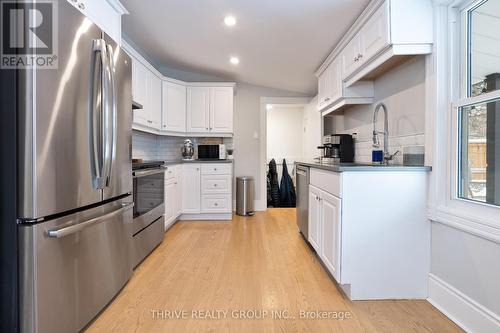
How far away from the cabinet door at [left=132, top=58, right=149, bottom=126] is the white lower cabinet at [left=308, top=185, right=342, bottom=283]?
7.16 feet

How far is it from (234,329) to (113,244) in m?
0.94

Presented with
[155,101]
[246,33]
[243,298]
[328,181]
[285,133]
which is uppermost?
[246,33]

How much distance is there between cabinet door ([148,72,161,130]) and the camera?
3.72 metres

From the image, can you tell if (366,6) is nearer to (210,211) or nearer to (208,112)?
(208,112)

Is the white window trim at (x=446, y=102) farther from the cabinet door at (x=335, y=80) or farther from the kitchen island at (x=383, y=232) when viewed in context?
the cabinet door at (x=335, y=80)

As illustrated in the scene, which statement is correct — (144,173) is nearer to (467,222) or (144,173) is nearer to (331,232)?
(331,232)

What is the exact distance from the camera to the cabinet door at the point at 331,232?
1.94m

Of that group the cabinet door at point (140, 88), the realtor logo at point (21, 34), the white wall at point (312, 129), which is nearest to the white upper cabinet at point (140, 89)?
the cabinet door at point (140, 88)

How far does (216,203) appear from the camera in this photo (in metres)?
4.33

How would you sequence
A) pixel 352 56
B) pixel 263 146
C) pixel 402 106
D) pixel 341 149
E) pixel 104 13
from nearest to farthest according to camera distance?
1. pixel 104 13
2. pixel 402 106
3. pixel 352 56
4. pixel 341 149
5. pixel 263 146

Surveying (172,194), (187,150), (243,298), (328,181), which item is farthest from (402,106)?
(187,150)

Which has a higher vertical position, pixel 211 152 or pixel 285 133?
pixel 285 133

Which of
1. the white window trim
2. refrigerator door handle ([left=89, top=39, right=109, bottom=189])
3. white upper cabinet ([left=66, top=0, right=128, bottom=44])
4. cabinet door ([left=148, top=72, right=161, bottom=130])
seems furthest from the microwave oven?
the white window trim

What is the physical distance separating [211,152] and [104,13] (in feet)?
9.05
